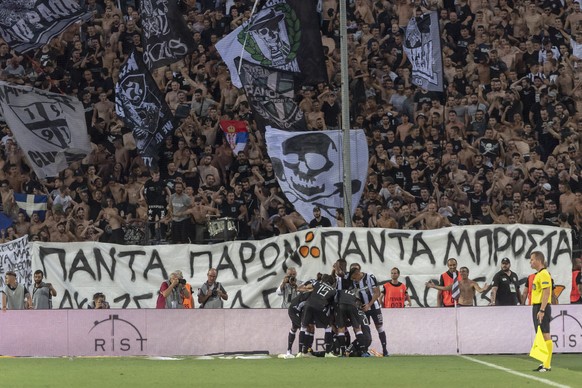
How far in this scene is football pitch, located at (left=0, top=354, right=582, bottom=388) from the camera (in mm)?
17359

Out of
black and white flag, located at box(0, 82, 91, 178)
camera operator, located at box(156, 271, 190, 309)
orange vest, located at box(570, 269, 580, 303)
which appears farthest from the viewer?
black and white flag, located at box(0, 82, 91, 178)

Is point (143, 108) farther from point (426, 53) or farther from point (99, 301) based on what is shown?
point (426, 53)

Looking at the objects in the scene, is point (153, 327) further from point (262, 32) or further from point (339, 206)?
point (262, 32)

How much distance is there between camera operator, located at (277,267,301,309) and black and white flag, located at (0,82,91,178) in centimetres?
541

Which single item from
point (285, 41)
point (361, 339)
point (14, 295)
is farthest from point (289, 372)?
point (285, 41)

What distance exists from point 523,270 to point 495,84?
4.93 metres

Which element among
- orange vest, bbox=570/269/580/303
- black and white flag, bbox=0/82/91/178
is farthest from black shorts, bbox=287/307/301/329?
black and white flag, bbox=0/82/91/178

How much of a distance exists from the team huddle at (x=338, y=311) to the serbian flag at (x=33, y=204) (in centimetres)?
689

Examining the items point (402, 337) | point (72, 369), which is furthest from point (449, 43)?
point (72, 369)

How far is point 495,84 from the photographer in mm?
30484

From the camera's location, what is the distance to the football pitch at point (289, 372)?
17.4m

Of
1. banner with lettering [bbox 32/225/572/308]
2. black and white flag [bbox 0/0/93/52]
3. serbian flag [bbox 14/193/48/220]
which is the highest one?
black and white flag [bbox 0/0/93/52]

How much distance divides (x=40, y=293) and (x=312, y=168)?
5.45 meters

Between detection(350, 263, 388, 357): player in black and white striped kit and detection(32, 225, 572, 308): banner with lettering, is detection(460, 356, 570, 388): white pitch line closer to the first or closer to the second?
detection(350, 263, 388, 357): player in black and white striped kit
